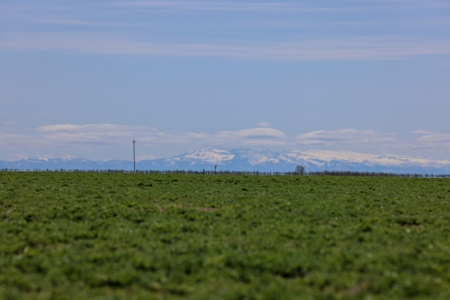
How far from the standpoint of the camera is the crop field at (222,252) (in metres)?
15.4

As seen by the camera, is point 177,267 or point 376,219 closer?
point 177,267

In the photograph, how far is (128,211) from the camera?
2944cm

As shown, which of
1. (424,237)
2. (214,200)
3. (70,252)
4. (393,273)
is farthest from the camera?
(214,200)

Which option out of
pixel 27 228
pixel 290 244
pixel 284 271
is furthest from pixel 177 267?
pixel 27 228

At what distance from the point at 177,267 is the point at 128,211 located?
12.5 m

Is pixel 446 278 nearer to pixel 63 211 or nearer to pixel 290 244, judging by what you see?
pixel 290 244

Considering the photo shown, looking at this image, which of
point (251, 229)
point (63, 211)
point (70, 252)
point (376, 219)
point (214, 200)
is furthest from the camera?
point (214, 200)

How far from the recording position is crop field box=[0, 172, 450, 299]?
15422 millimetres

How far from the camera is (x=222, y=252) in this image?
19.2 m

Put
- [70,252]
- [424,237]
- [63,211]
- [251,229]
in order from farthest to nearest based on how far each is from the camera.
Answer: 1. [63,211]
2. [251,229]
3. [424,237]
4. [70,252]

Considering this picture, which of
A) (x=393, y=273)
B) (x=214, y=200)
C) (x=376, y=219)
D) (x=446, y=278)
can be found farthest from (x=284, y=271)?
(x=214, y=200)

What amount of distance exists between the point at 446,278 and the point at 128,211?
16.9 meters

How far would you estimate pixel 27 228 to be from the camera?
944 inches

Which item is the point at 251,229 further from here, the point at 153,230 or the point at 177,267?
the point at 177,267
